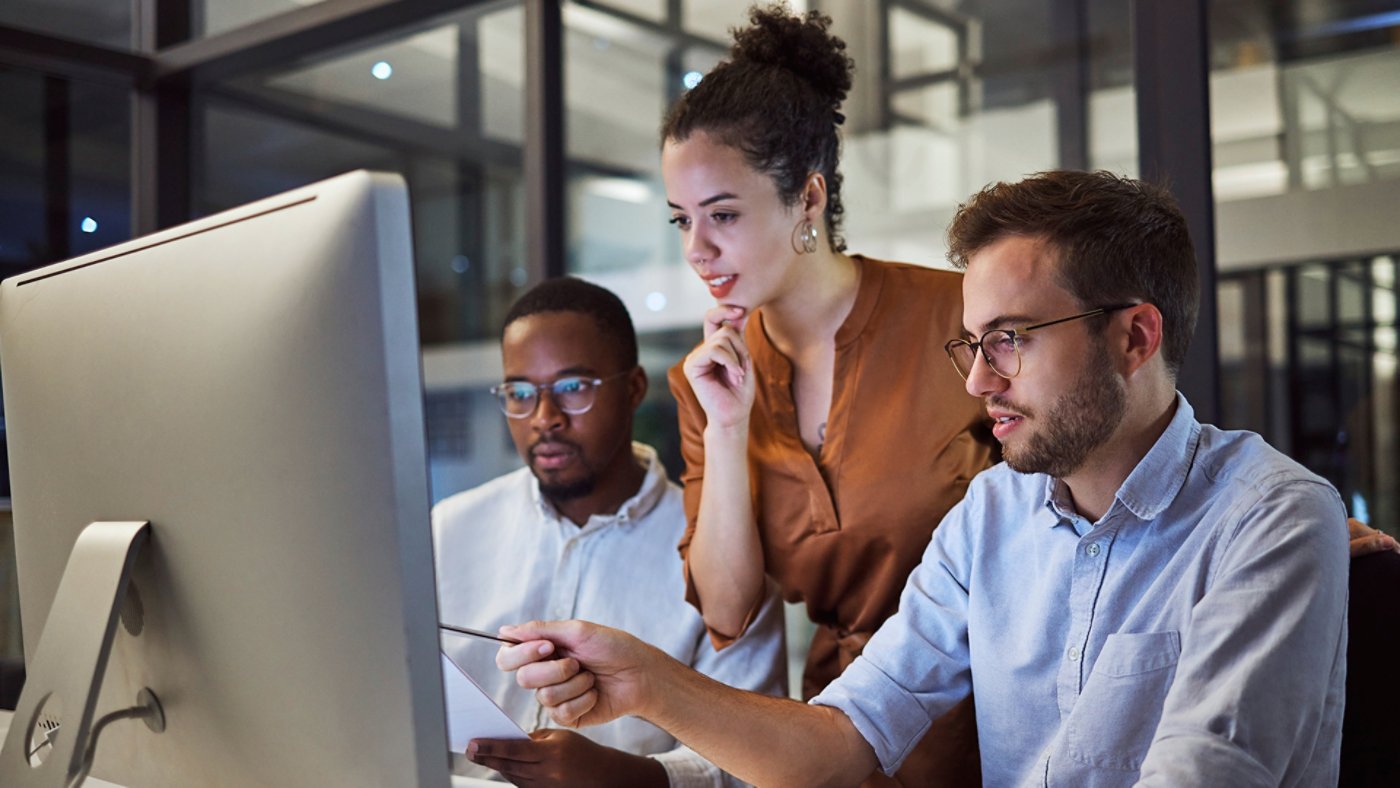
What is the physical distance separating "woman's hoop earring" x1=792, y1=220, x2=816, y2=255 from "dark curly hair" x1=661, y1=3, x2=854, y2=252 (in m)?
0.05

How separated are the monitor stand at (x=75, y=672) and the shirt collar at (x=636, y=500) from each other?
1150 millimetres

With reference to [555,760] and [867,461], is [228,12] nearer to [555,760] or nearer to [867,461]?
[867,461]

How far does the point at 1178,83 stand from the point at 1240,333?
2.07ft

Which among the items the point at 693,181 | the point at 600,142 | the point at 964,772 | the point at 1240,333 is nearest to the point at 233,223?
the point at 693,181

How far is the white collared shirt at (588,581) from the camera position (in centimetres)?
187

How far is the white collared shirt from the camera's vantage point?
6.13 ft

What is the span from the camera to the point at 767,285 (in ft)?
5.96

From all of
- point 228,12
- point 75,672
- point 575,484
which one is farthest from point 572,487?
point 228,12

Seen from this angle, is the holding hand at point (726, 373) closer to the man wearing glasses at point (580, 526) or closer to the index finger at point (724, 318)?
the index finger at point (724, 318)

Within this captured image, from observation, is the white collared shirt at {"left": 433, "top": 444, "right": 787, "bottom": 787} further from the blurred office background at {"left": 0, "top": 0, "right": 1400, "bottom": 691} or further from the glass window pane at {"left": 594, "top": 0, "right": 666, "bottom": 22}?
the glass window pane at {"left": 594, "top": 0, "right": 666, "bottom": 22}

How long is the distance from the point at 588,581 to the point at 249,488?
128cm

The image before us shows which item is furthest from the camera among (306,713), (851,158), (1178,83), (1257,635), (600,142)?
(600,142)

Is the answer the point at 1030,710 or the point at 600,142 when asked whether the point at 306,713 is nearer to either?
the point at 1030,710

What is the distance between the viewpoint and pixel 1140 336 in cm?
133
